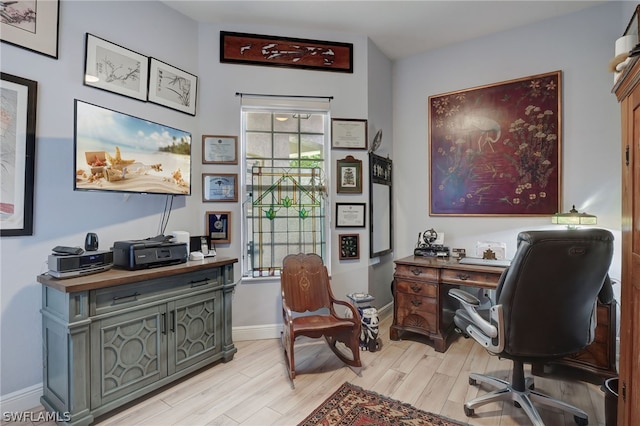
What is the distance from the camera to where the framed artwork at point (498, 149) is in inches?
115

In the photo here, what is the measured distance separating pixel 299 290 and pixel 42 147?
7.06 feet

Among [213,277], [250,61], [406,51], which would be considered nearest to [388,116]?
[406,51]

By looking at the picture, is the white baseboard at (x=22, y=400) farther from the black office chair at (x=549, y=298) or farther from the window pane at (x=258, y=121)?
the black office chair at (x=549, y=298)

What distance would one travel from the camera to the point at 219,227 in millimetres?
3002

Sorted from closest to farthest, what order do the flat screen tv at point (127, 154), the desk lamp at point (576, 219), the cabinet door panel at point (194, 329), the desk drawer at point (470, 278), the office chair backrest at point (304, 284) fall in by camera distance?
the flat screen tv at point (127, 154) → the cabinet door panel at point (194, 329) → the desk lamp at point (576, 219) → the desk drawer at point (470, 278) → the office chair backrest at point (304, 284)

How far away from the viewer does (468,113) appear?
3.33m

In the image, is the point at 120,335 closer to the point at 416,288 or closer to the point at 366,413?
the point at 366,413

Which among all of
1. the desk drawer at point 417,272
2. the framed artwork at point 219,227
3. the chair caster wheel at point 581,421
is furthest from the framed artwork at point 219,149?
the chair caster wheel at point 581,421

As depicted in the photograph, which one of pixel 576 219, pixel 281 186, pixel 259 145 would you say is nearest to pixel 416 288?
pixel 576 219

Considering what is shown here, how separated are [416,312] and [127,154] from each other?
9.17 feet

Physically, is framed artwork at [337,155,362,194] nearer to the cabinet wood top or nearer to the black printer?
the cabinet wood top

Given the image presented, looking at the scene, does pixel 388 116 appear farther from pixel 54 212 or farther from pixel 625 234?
pixel 54 212

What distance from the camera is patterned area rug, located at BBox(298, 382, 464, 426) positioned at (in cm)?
182

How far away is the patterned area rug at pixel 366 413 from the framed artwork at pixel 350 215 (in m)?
1.62
